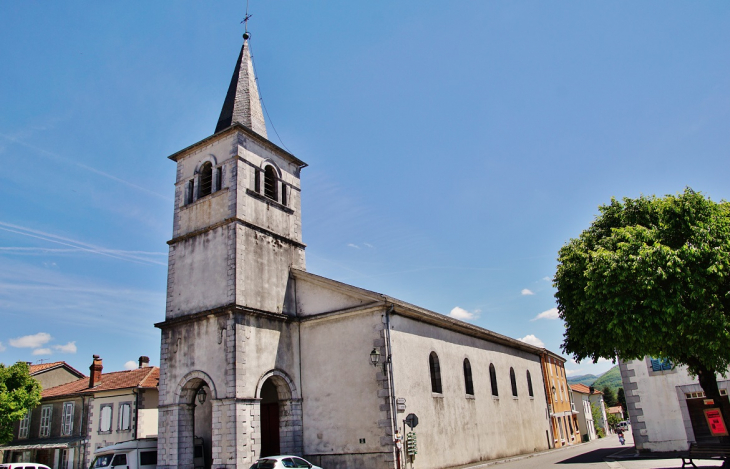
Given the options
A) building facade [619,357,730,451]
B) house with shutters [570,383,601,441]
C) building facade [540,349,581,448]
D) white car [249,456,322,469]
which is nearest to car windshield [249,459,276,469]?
white car [249,456,322,469]

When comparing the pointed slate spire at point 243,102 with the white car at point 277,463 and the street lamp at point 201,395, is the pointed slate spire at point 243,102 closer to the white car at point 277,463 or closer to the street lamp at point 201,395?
the street lamp at point 201,395

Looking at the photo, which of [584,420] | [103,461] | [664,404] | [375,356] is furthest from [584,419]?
[103,461]

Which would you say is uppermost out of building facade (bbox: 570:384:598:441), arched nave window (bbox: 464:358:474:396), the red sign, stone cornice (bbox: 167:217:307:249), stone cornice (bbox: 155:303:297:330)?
stone cornice (bbox: 167:217:307:249)

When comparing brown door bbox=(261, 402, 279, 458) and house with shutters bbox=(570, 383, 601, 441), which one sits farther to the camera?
house with shutters bbox=(570, 383, 601, 441)

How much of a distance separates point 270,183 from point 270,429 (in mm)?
10209

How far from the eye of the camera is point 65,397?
103 ft

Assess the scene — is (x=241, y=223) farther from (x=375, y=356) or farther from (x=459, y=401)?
(x=459, y=401)

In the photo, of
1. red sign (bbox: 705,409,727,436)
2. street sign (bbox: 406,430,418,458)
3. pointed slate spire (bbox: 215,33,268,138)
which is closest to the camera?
red sign (bbox: 705,409,727,436)

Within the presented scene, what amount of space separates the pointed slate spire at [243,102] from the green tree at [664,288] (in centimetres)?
1466

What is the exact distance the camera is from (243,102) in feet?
74.7

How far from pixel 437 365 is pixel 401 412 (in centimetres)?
384

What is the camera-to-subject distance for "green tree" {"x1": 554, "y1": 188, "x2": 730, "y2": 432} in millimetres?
13344

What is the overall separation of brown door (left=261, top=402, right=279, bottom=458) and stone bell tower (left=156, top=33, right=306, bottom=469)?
0.45 m

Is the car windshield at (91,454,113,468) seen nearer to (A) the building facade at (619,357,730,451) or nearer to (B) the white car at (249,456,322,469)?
(B) the white car at (249,456,322,469)
